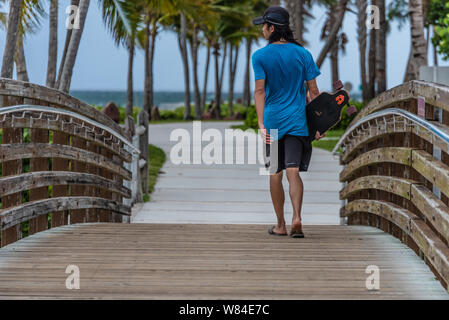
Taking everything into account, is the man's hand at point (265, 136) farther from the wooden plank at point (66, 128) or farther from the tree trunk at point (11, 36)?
the tree trunk at point (11, 36)

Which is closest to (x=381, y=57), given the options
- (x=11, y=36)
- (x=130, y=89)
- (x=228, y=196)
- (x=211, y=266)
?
(x=130, y=89)

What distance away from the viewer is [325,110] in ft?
20.4

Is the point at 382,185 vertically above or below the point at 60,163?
below

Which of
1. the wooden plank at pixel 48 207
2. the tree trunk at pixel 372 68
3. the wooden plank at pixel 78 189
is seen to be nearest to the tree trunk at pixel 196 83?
the tree trunk at pixel 372 68

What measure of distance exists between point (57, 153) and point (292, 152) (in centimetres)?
231

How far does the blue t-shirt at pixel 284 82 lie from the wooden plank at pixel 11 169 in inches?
83.1

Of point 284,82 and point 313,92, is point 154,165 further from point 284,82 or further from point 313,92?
point 284,82

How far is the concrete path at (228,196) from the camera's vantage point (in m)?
10.3

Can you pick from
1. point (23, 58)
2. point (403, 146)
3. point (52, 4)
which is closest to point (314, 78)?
point (403, 146)

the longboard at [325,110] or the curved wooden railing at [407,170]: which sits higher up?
the longboard at [325,110]

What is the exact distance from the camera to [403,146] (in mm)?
6273

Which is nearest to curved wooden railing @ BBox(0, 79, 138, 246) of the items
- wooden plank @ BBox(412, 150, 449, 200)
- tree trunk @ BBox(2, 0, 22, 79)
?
tree trunk @ BBox(2, 0, 22, 79)
